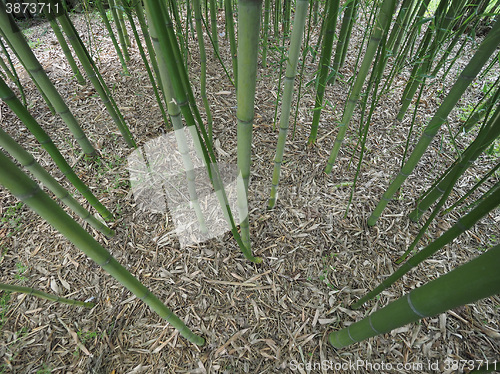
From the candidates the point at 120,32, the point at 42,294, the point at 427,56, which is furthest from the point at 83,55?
the point at 427,56

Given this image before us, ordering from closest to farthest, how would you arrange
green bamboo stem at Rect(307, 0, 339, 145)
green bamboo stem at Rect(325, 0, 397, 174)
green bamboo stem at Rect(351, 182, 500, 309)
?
green bamboo stem at Rect(351, 182, 500, 309) → green bamboo stem at Rect(325, 0, 397, 174) → green bamboo stem at Rect(307, 0, 339, 145)


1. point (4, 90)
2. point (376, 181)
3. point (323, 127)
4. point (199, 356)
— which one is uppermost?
point (4, 90)

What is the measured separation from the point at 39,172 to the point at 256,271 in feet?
3.28

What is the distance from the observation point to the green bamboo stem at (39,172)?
2.73ft

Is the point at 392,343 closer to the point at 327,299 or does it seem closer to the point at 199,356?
the point at 327,299

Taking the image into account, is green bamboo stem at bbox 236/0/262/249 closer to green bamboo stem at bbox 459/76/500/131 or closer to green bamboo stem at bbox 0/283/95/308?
green bamboo stem at bbox 459/76/500/131

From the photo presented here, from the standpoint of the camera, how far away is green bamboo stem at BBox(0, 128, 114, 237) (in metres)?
0.83

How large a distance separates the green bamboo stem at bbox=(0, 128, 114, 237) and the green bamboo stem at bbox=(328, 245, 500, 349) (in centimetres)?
120

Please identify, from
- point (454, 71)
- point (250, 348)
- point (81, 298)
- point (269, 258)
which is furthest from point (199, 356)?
point (454, 71)

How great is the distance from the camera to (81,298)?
1.18m

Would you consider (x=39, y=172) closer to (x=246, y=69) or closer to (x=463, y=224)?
(x=246, y=69)

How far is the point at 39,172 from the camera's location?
973 mm

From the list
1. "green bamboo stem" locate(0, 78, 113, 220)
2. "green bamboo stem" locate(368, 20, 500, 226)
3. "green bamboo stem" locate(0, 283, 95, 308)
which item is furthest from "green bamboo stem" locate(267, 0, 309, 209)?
"green bamboo stem" locate(0, 283, 95, 308)

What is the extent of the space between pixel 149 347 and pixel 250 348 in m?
0.42
